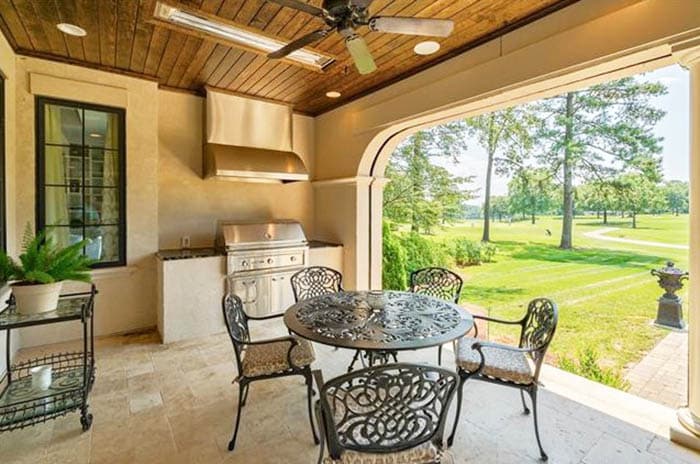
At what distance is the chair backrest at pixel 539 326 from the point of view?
6.41 ft

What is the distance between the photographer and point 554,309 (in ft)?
6.61

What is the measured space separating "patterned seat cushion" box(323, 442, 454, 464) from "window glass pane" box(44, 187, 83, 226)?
12.0ft

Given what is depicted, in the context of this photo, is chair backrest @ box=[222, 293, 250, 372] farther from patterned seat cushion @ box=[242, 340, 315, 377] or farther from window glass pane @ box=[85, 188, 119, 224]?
window glass pane @ box=[85, 188, 119, 224]

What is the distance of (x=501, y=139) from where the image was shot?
583 cm

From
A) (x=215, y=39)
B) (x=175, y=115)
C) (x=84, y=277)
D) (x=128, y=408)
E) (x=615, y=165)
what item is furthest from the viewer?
(x=615, y=165)

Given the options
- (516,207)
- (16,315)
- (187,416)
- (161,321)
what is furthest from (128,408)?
(516,207)

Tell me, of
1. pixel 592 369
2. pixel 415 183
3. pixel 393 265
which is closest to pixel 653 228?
pixel 592 369

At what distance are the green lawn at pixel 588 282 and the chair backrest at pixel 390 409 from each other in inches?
129

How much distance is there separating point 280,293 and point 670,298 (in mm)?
4040

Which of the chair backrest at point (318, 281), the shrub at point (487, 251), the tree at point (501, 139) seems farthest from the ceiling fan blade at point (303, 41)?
the shrub at point (487, 251)

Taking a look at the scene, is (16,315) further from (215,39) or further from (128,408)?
(215,39)

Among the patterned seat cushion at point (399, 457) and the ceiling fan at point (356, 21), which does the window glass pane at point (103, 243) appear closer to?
the ceiling fan at point (356, 21)

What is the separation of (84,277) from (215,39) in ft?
6.54

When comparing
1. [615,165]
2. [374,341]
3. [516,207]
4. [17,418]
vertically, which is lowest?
[17,418]
